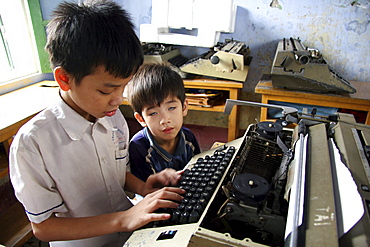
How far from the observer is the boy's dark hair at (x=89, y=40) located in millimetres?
818

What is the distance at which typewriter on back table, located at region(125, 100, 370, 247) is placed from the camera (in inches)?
22.3

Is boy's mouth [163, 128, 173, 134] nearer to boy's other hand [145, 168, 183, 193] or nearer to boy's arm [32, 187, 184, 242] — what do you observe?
boy's other hand [145, 168, 183, 193]

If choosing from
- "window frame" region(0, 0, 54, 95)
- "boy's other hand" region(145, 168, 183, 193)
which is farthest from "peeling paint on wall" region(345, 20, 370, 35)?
"window frame" region(0, 0, 54, 95)

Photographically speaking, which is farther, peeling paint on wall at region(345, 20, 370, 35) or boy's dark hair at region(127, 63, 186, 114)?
peeling paint on wall at region(345, 20, 370, 35)

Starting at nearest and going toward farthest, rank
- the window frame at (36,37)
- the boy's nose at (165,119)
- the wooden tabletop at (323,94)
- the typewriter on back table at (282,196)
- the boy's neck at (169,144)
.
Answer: the typewriter on back table at (282,196) → the boy's nose at (165,119) → the boy's neck at (169,144) → the wooden tabletop at (323,94) → the window frame at (36,37)

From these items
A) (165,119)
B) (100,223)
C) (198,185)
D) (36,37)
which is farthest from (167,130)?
(36,37)

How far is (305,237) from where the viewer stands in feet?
1.82

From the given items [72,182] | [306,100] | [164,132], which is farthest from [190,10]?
[72,182]

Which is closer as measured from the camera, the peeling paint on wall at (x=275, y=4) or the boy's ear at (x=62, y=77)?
the boy's ear at (x=62, y=77)

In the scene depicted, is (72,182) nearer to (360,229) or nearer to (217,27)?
(360,229)

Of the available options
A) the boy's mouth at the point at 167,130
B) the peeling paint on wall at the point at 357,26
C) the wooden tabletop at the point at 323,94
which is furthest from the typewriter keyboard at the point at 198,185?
the peeling paint on wall at the point at 357,26

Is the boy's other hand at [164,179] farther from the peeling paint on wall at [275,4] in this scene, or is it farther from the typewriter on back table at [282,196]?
the peeling paint on wall at [275,4]

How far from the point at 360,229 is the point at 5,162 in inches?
89.2

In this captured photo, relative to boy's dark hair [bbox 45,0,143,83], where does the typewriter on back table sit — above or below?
below
